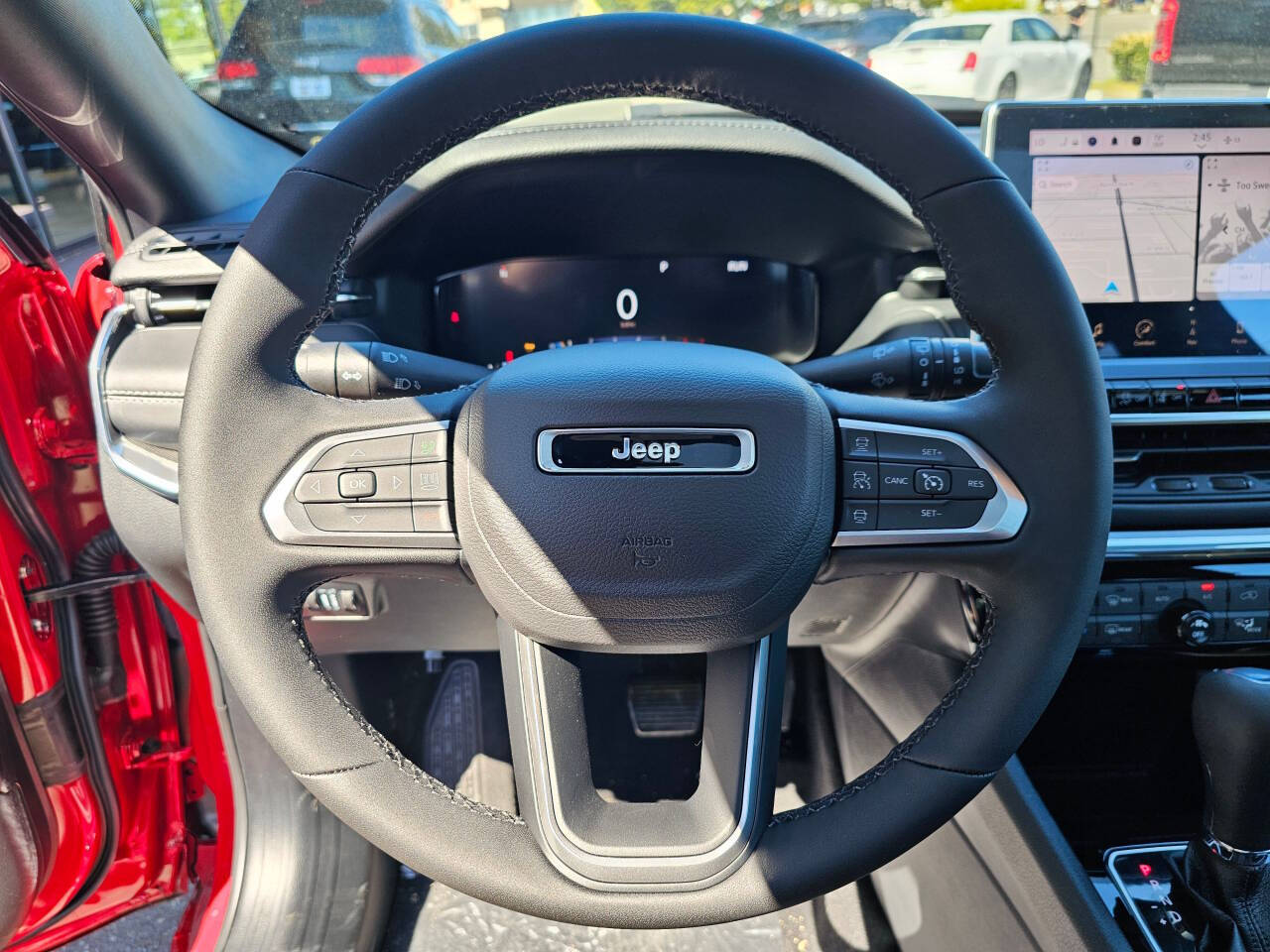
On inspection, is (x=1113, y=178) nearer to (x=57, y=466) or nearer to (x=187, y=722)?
(x=57, y=466)

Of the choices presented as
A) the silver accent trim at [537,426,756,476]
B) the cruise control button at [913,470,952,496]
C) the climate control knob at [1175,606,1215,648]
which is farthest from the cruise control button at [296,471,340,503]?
the climate control knob at [1175,606,1215,648]

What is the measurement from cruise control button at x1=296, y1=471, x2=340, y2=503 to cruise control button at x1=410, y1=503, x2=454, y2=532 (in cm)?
6

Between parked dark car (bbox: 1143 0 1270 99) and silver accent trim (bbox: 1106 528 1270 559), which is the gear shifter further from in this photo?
parked dark car (bbox: 1143 0 1270 99)

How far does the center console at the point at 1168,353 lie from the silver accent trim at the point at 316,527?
82 cm

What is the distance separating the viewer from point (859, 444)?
0.82m

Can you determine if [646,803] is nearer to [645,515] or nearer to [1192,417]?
[645,515]

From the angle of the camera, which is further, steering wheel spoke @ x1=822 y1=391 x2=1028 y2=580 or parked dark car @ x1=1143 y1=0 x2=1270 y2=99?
parked dark car @ x1=1143 y1=0 x2=1270 y2=99

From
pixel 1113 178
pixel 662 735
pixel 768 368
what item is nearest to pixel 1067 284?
pixel 768 368

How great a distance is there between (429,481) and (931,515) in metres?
0.40

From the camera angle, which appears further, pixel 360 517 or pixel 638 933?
pixel 638 933

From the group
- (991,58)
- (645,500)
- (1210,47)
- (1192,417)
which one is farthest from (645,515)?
(1210,47)

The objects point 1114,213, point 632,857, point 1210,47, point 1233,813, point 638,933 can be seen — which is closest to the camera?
point 632,857

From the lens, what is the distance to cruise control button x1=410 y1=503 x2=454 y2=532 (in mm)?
810

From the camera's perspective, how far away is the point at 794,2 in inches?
50.3
